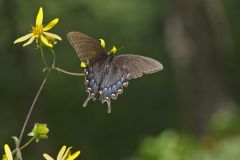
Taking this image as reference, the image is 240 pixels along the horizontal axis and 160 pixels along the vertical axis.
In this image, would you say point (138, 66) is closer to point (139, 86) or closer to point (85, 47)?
point (85, 47)

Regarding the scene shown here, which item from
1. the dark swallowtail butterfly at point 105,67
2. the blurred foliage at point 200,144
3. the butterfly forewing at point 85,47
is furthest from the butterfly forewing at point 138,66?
the blurred foliage at point 200,144

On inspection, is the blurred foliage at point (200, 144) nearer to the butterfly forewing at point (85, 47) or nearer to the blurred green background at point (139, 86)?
the blurred green background at point (139, 86)

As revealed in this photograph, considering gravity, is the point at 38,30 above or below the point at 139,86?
above

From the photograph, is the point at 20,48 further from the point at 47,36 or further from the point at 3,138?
the point at 47,36

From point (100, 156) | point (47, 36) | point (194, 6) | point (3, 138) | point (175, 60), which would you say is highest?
point (47, 36)

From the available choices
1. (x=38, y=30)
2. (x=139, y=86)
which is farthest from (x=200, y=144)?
(x=139, y=86)

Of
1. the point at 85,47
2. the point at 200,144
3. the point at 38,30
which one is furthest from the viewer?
the point at 200,144

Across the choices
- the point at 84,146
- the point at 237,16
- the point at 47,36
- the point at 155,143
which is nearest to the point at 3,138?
the point at 84,146
